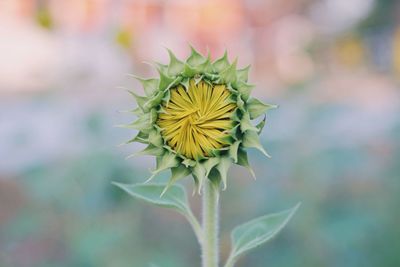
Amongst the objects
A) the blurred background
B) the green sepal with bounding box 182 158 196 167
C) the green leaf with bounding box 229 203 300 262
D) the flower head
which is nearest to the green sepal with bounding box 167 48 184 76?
the flower head

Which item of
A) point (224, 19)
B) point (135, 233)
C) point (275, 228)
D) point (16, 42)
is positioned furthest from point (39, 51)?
point (275, 228)

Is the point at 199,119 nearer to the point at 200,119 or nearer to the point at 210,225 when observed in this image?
the point at 200,119

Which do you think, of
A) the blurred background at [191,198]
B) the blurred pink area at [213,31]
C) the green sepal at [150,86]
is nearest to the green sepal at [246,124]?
the green sepal at [150,86]

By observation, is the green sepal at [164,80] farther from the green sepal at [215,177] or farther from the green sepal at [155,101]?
the green sepal at [215,177]

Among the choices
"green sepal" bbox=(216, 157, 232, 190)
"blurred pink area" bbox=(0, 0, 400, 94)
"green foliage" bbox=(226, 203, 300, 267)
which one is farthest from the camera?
"blurred pink area" bbox=(0, 0, 400, 94)

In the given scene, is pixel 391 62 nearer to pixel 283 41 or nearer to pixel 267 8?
pixel 283 41

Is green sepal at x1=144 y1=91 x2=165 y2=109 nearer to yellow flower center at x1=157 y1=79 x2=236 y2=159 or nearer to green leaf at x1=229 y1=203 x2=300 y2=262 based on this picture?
yellow flower center at x1=157 y1=79 x2=236 y2=159

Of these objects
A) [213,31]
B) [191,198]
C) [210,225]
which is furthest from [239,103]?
[213,31]
